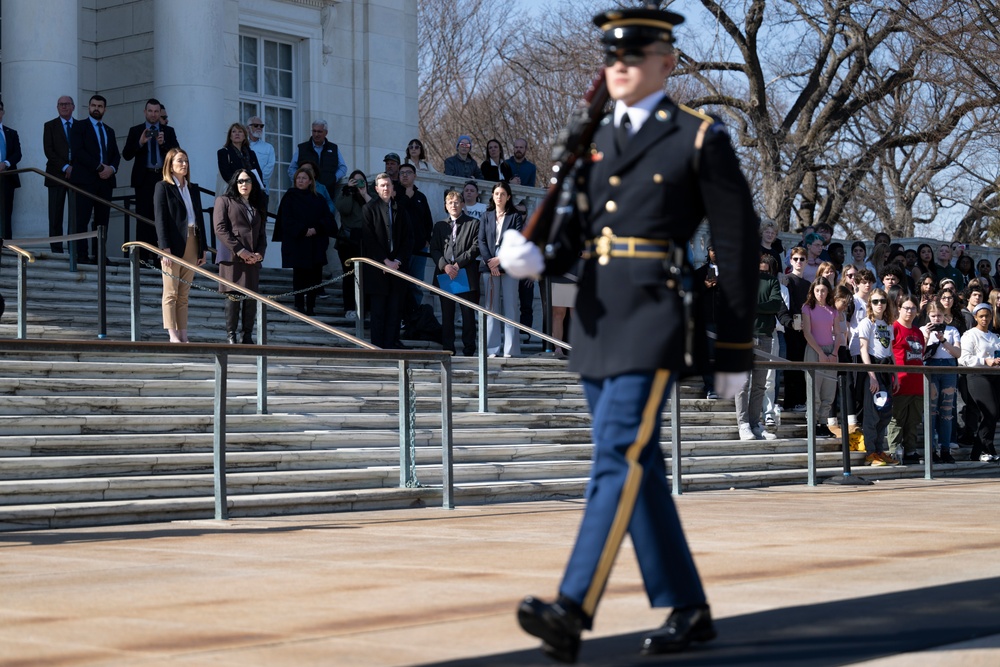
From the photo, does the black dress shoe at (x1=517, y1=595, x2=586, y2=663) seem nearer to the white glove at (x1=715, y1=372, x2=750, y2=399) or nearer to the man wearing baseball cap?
the white glove at (x1=715, y1=372, x2=750, y2=399)

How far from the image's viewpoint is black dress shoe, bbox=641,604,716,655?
16.5 feet

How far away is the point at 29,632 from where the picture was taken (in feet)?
18.4

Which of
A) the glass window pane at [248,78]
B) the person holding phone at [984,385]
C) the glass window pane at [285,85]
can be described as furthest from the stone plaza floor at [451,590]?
the glass window pane at [285,85]

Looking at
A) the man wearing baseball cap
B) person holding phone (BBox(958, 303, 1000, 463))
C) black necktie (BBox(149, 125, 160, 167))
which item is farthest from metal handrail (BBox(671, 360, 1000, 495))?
black necktie (BBox(149, 125, 160, 167))

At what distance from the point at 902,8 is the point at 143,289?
1650 cm

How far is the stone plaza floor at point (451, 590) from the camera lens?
512 centimetres

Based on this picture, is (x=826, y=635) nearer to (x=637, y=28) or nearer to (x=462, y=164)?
(x=637, y=28)

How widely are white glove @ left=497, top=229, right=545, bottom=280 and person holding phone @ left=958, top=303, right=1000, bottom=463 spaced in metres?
12.8

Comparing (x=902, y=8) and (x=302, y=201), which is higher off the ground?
(x=902, y=8)

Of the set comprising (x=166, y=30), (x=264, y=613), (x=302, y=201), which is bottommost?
(x=264, y=613)

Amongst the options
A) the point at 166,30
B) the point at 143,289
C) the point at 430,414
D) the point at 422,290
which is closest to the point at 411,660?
the point at 430,414

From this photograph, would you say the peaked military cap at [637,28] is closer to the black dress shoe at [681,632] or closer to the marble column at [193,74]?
the black dress shoe at [681,632]

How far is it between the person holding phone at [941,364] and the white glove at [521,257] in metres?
11.1

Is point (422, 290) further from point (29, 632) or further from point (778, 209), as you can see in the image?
point (778, 209)
